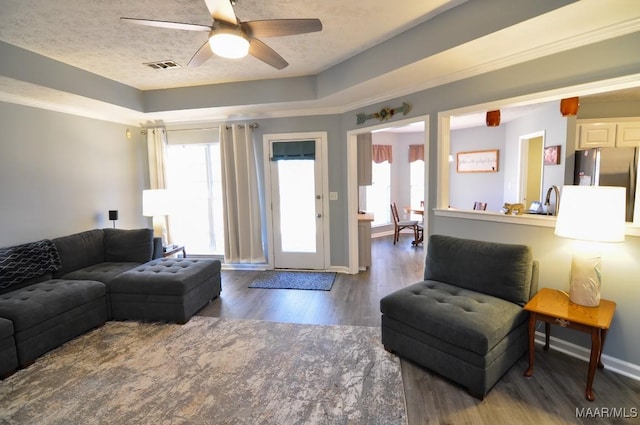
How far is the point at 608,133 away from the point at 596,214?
308 cm

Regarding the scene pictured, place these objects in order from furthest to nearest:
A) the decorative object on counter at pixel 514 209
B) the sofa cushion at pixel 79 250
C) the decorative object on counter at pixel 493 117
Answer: the sofa cushion at pixel 79 250 → the decorative object on counter at pixel 493 117 → the decorative object on counter at pixel 514 209

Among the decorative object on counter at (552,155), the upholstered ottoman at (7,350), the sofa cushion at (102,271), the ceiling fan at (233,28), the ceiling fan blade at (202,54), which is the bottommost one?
the upholstered ottoman at (7,350)

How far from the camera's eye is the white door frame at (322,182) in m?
4.68

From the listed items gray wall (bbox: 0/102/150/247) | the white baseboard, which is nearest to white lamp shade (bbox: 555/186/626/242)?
the white baseboard

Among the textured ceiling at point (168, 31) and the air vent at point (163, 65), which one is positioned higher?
the air vent at point (163, 65)

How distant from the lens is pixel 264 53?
2.31 meters

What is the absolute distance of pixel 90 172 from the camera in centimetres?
426

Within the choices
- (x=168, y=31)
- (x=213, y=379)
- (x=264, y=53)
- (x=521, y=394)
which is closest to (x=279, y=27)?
(x=264, y=53)

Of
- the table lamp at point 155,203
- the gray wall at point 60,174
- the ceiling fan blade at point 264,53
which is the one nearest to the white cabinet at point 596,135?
the ceiling fan blade at point 264,53

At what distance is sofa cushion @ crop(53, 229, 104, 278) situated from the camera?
139 inches

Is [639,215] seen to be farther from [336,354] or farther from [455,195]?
[455,195]

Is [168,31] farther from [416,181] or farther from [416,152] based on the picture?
[416,181]

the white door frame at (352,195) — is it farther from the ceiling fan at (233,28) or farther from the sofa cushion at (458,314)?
the ceiling fan at (233,28)

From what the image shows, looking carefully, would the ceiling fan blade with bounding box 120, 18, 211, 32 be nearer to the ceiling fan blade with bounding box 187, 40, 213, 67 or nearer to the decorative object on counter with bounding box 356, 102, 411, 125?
the ceiling fan blade with bounding box 187, 40, 213, 67
